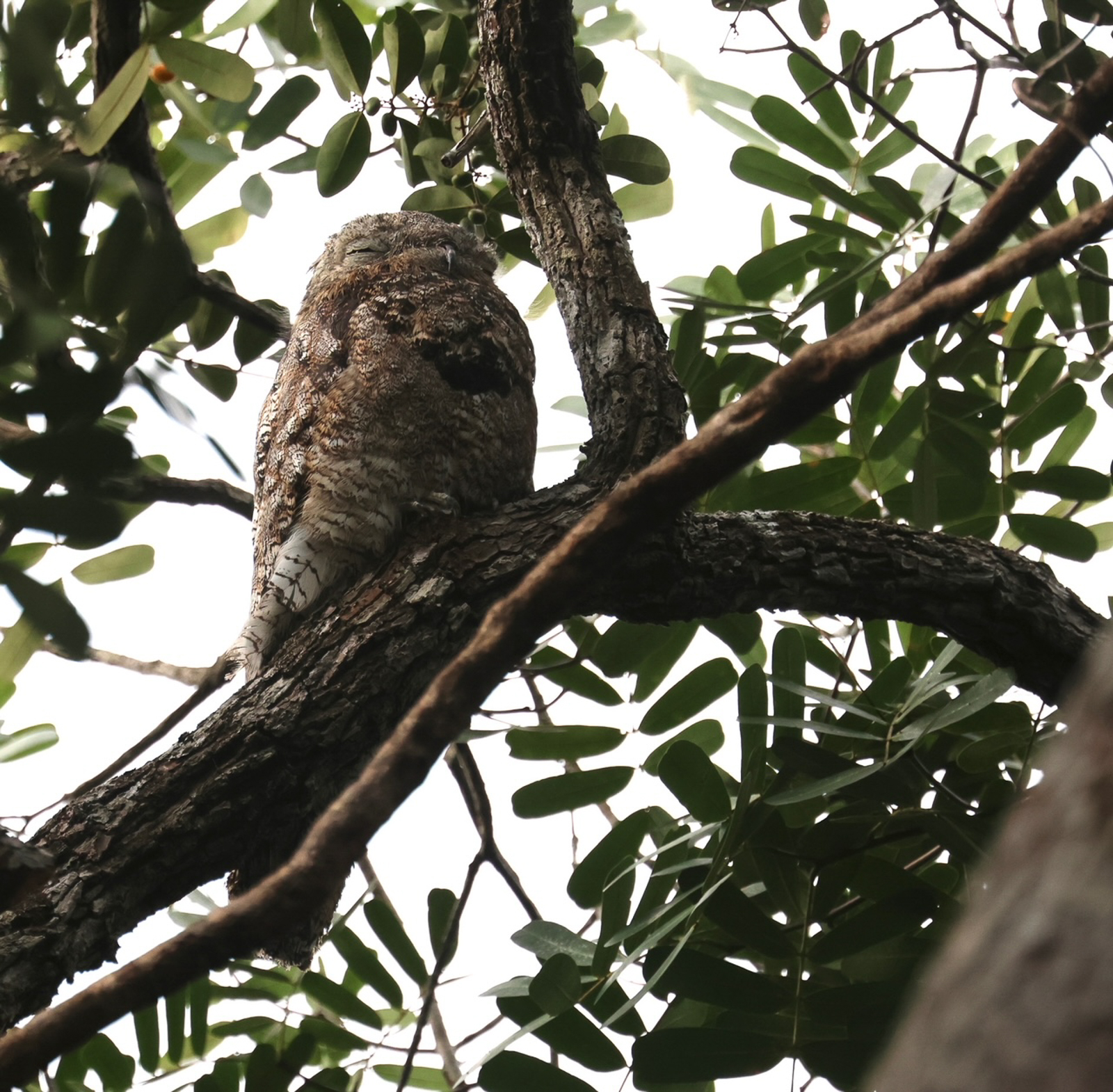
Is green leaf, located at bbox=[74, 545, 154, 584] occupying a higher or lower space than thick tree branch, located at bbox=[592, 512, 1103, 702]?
higher

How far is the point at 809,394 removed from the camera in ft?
2.72

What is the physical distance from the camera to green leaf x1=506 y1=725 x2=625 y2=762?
6.47ft

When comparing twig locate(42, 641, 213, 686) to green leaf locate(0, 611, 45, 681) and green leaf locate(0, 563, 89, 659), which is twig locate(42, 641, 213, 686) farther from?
green leaf locate(0, 563, 89, 659)

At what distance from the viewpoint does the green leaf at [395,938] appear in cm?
187

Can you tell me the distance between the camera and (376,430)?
82.6 inches

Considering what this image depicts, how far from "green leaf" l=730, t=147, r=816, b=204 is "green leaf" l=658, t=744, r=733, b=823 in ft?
3.82

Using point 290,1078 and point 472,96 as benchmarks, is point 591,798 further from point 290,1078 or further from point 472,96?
point 472,96

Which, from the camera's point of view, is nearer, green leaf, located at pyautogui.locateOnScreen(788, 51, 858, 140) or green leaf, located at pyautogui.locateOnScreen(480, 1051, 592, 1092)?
green leaf, located at pyautogui.locateOnScreen(480, 1051, 592, 1092)

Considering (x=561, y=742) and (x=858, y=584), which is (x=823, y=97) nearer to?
(x=858, y=584)

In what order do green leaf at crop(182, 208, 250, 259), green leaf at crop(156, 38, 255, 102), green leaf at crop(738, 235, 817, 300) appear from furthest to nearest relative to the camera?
green leaf at crop(182, 208, 250, 259)
green leaf at crop(738, 235, 817, 300)
green leaf at crop(156, 38, 255, 102)

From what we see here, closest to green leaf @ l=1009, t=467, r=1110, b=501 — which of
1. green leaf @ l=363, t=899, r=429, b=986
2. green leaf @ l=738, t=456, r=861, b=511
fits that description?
green leaf @ l=738, t=456, r=861, b=511

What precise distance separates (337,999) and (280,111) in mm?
1754

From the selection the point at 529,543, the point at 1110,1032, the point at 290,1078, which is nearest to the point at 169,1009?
the point at 290,1078

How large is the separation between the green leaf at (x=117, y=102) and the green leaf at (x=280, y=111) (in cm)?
68
